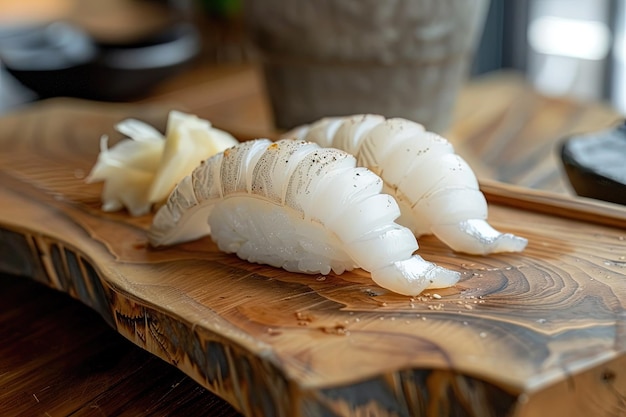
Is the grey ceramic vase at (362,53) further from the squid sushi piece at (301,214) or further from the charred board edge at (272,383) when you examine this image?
the charred board edge at (272,383)

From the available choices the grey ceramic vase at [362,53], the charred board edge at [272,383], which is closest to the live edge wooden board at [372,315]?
the charred board edge at [272,383]

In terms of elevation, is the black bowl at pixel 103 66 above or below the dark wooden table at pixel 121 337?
above

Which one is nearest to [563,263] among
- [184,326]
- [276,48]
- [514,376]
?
[514,376]

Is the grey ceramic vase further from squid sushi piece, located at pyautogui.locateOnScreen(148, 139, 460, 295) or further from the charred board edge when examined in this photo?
the charred board edge

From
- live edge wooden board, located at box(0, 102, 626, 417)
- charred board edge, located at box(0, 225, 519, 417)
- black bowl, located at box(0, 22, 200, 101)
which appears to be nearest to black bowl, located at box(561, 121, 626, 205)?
live edge wooden board, located at box(0, 102, 626, 417)

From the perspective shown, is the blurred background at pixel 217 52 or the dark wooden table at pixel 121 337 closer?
the dark wooden table at pixel 121 337

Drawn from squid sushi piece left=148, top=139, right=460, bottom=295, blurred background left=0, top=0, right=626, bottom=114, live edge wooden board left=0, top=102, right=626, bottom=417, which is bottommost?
blurred background left=0, top=0, right=626, bottom=114

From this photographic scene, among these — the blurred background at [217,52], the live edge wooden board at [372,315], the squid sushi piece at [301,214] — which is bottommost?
the blurred background at [217,52]

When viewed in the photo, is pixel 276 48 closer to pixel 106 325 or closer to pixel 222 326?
pixel 106 325
